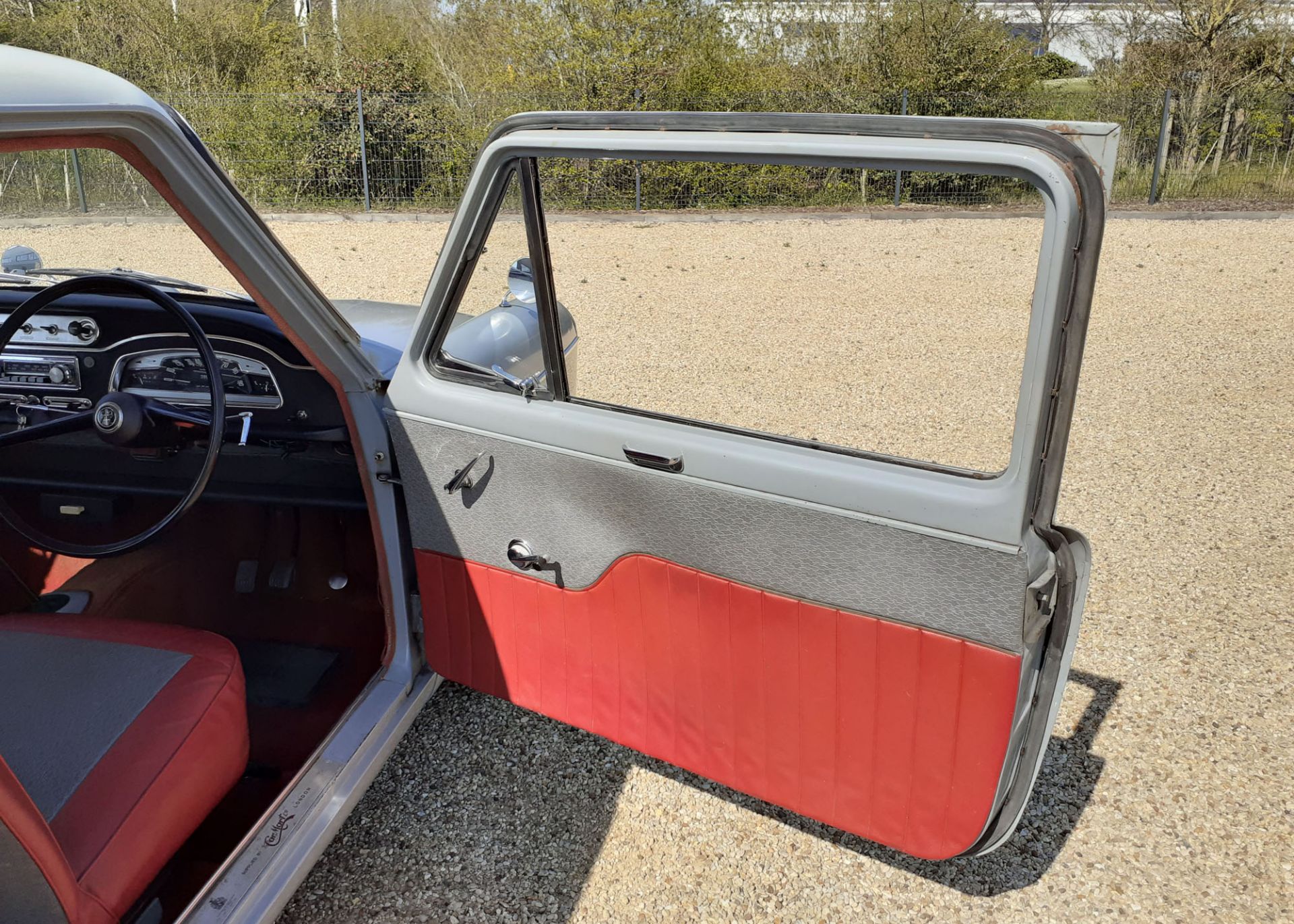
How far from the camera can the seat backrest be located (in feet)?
4.64

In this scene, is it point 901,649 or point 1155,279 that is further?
point 1155,279

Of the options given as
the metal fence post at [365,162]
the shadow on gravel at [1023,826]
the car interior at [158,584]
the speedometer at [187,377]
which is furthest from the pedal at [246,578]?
the metal fence post at [365,162]

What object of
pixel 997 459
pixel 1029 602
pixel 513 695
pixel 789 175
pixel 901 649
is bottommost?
pixel 513 695

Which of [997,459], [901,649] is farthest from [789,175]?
[901,649]

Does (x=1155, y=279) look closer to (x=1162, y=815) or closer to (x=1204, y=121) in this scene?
(x=1204, y=121)

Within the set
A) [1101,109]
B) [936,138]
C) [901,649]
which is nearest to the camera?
[936,138]

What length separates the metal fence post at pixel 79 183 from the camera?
224cm

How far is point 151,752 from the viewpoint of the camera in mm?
1836

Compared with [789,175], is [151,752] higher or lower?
lower

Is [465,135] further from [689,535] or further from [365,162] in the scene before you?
[689,535]

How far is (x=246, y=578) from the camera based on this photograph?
3.02 metres

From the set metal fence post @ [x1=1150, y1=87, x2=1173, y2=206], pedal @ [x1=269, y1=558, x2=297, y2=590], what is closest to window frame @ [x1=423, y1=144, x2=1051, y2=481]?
pedal @ [x1=269, y1=558, x2=297, y2=590]

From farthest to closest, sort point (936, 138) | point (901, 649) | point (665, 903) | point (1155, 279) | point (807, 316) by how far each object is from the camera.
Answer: point (1155, 279), point (807, 316), point (665, 903), point (901, 649), point (936, 138)

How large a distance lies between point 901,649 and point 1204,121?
14.8 metres
